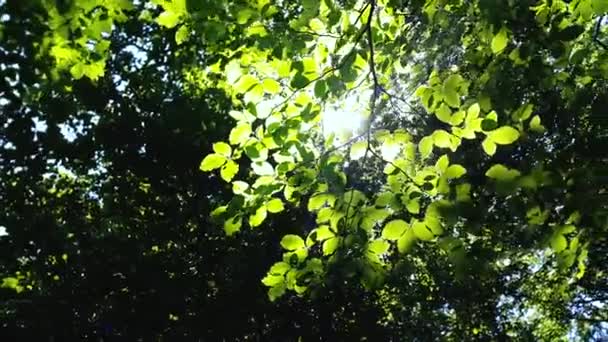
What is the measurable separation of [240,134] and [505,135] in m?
1.42

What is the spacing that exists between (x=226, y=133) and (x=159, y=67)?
2.84 metres

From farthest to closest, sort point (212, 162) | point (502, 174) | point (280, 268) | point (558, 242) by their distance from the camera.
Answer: point (280, 268) < point (212, 162) < point (558, 242) < point (502, 174)

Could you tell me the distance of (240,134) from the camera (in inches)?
114

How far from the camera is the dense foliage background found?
2.56 metres

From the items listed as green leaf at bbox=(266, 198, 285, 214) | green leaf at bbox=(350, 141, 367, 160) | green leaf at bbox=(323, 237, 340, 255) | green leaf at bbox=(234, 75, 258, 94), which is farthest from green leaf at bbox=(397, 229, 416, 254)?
green leaf at bbox=(234, 75, 258, 94)

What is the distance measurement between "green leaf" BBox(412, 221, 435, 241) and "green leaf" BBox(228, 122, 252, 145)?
109 centimetres

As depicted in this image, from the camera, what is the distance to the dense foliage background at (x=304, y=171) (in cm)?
256

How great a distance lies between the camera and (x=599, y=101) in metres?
2.85

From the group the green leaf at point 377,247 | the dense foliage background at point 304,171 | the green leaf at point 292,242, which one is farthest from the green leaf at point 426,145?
the green leaf at point 292,242

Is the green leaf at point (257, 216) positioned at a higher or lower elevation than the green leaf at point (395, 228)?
higher

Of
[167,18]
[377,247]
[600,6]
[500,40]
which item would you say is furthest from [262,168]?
[600,6]

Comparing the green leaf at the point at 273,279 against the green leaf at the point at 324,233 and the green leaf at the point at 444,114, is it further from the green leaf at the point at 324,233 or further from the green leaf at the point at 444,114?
the green leaf at the point at 444,114

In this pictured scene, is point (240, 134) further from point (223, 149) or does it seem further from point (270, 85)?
point (270, 85)

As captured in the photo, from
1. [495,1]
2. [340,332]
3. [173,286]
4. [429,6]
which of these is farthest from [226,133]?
[495,1]
